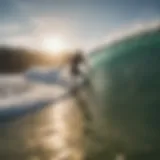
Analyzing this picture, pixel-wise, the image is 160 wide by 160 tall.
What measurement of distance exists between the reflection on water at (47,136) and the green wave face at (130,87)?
0.10m

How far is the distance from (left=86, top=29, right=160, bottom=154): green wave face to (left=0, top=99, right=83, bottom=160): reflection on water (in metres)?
0.10

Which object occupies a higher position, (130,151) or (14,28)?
(14,28)

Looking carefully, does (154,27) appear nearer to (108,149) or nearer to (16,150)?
(108,149)

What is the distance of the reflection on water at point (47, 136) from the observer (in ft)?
4.46

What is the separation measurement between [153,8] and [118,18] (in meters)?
0.11

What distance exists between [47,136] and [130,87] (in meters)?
0.29

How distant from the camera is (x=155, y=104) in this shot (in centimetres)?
142

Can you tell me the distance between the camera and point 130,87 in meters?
1.43

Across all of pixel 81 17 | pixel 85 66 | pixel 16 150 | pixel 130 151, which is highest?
pixel 81 17

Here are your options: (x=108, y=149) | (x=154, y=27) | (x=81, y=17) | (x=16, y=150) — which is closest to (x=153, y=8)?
(x=154, y=27)

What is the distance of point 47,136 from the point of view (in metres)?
1.38

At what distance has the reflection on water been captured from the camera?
1.36 meters

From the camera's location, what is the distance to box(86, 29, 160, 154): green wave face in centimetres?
140

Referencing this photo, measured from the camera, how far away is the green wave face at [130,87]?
1.40 meters
